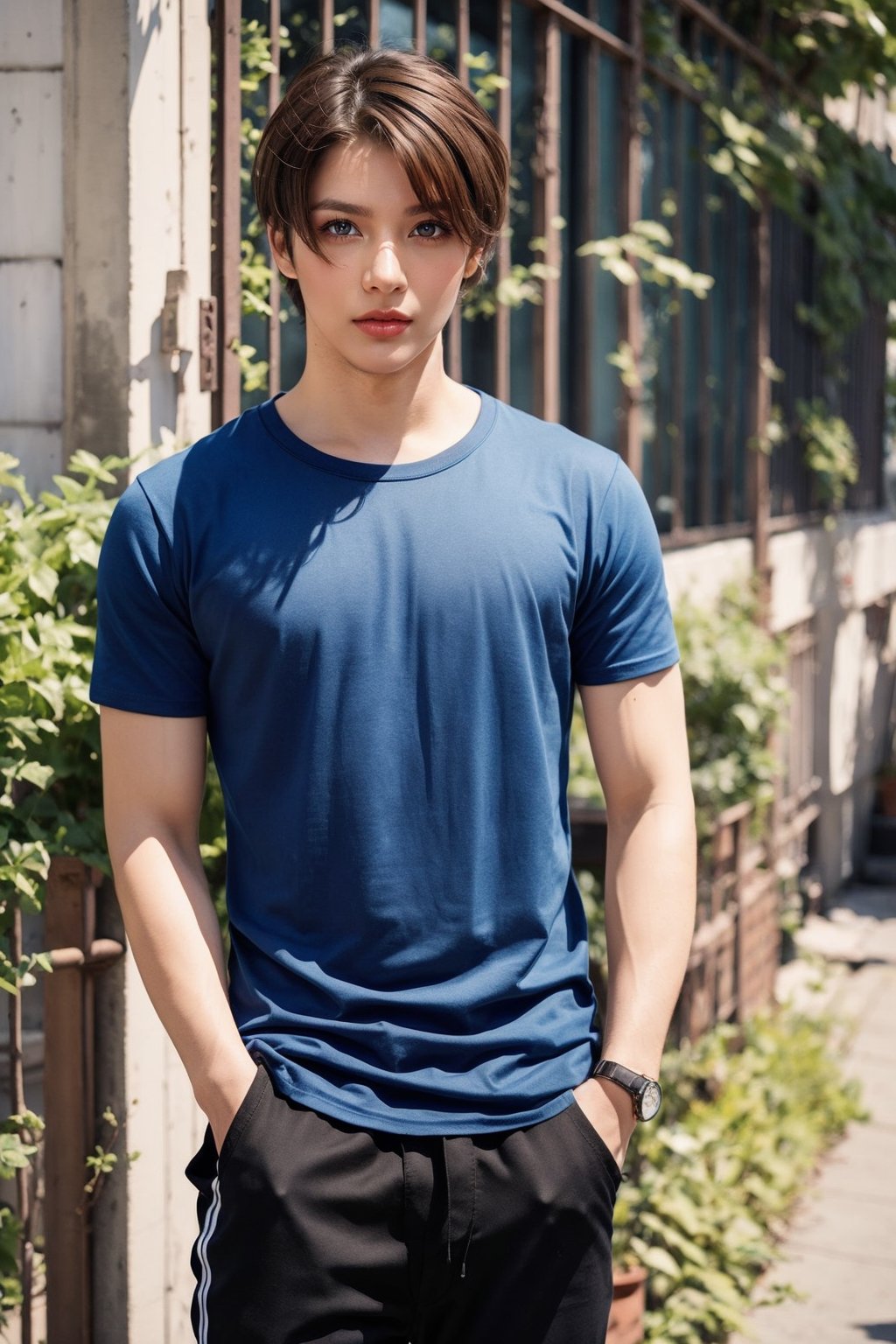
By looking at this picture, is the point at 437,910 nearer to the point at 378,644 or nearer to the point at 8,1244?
the point at 378,644

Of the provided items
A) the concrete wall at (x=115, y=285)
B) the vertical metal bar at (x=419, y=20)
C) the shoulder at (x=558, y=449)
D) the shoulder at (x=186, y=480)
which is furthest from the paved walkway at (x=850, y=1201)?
the vertical metal bar at (x=419, y=20)

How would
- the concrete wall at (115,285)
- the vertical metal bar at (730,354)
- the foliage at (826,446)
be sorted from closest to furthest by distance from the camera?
the concrete wall at (115,285) < the vertical metal bar at (730,354) < the foliage at (826,446)

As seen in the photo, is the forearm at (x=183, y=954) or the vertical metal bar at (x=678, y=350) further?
the vertical metal bar at (x=678, y=350)

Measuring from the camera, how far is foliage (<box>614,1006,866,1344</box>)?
13.8ft

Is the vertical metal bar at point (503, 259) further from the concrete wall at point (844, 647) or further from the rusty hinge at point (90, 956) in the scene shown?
the concrete wall at point (844, 647)

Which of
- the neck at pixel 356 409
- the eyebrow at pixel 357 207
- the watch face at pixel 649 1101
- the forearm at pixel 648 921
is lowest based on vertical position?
the watch face at pixel 649 1101

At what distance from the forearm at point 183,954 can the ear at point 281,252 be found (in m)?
0.77

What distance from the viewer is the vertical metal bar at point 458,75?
13.4 feet

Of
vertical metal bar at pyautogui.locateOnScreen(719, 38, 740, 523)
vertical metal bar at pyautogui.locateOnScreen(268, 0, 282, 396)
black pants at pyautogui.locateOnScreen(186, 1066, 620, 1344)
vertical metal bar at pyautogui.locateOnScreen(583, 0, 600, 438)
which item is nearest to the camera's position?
black pants at pyautogui.locateOnScreen(186, 1066, 620, 1344)

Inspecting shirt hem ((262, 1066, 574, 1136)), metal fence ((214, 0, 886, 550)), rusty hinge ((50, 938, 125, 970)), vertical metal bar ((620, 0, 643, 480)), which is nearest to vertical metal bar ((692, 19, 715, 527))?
metal fence ((214, 0, 886, 550))

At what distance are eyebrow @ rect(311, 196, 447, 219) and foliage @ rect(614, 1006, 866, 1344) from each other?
3001 millimetres

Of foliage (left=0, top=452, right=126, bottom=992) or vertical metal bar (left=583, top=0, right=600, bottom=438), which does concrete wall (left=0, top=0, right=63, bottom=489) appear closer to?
foliage (left=0, top=452, right=126, bottom=992)

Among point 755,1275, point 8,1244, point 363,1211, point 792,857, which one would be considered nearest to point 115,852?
point 363,1211

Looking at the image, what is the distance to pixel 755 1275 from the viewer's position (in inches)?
180
